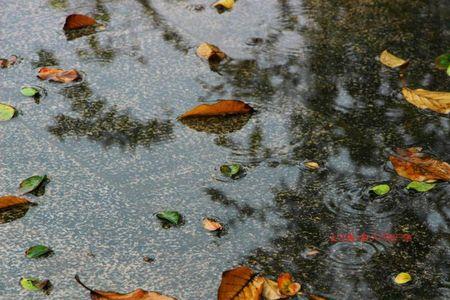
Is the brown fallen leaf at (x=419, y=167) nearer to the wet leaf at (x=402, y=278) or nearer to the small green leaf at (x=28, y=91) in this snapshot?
the wet leaf at (x=402, y=278)

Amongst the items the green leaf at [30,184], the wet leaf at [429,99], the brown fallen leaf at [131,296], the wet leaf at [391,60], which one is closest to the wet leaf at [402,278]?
the brown fallen leaf at [131,296]

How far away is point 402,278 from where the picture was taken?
203 cm

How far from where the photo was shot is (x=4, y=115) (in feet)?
8.93

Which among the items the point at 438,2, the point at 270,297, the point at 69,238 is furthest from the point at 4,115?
the point at 438,2

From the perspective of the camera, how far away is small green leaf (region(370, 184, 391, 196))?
2.37m

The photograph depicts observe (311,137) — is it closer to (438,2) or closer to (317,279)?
(317,279)

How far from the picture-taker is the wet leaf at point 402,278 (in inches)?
79.6

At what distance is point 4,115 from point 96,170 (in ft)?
1.60

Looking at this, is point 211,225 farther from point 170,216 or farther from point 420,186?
point 420,186

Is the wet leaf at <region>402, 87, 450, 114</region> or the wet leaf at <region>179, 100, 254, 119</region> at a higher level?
the wet leaf at <region>179, 100, 254, 119</region>

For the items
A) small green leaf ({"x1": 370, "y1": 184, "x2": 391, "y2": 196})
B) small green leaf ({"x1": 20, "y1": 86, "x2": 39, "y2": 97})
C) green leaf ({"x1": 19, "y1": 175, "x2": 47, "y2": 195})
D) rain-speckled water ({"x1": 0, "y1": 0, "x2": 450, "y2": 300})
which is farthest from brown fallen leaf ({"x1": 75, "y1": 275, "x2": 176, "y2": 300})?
small green leaf ({"x1": 20, "y1": 86, "x2": 39, "y2": 97})

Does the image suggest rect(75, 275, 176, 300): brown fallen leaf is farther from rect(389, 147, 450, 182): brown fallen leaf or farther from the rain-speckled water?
rect(389, 147, 450, 182): brown fallen leaf

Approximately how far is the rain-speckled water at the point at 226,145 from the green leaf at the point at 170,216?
28 millimetres

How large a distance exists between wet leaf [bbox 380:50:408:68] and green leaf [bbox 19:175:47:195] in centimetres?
144
